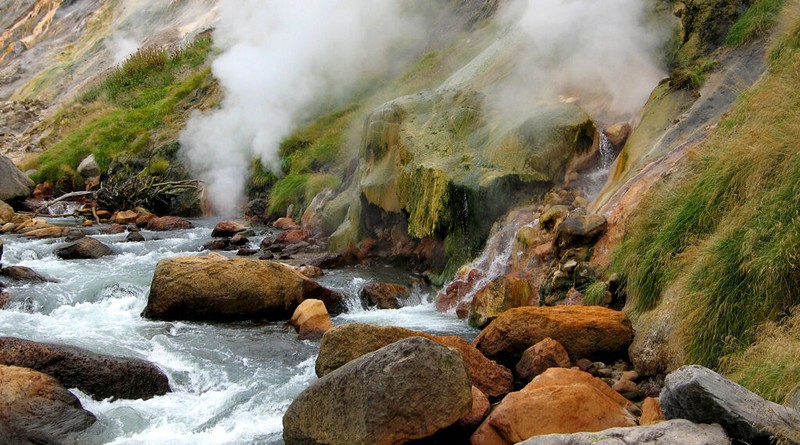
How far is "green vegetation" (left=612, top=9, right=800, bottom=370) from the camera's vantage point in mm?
4234

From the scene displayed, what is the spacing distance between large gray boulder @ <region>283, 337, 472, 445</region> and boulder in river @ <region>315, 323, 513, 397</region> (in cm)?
99

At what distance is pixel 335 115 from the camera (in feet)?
68.6

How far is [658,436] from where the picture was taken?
317cm

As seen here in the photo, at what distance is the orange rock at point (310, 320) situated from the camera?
26.5ft

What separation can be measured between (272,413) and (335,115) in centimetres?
1590

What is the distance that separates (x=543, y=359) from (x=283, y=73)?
17.5 m

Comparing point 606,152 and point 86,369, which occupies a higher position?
point 606,152

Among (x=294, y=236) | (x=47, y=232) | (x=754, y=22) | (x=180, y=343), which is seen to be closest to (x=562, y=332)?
(x=180, y=343)

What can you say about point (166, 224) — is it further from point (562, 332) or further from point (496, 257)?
point (562, 332)

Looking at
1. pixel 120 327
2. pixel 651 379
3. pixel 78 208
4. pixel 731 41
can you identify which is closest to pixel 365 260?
pixel 120 327

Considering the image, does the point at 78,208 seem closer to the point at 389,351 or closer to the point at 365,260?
the point at 365,260

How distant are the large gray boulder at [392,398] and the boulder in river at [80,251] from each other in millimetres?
9141

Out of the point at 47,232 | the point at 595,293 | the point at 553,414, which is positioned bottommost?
the point at 47,232

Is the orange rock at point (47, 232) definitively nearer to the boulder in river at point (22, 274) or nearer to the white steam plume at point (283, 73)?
the boulder in river at point (22, 274)
